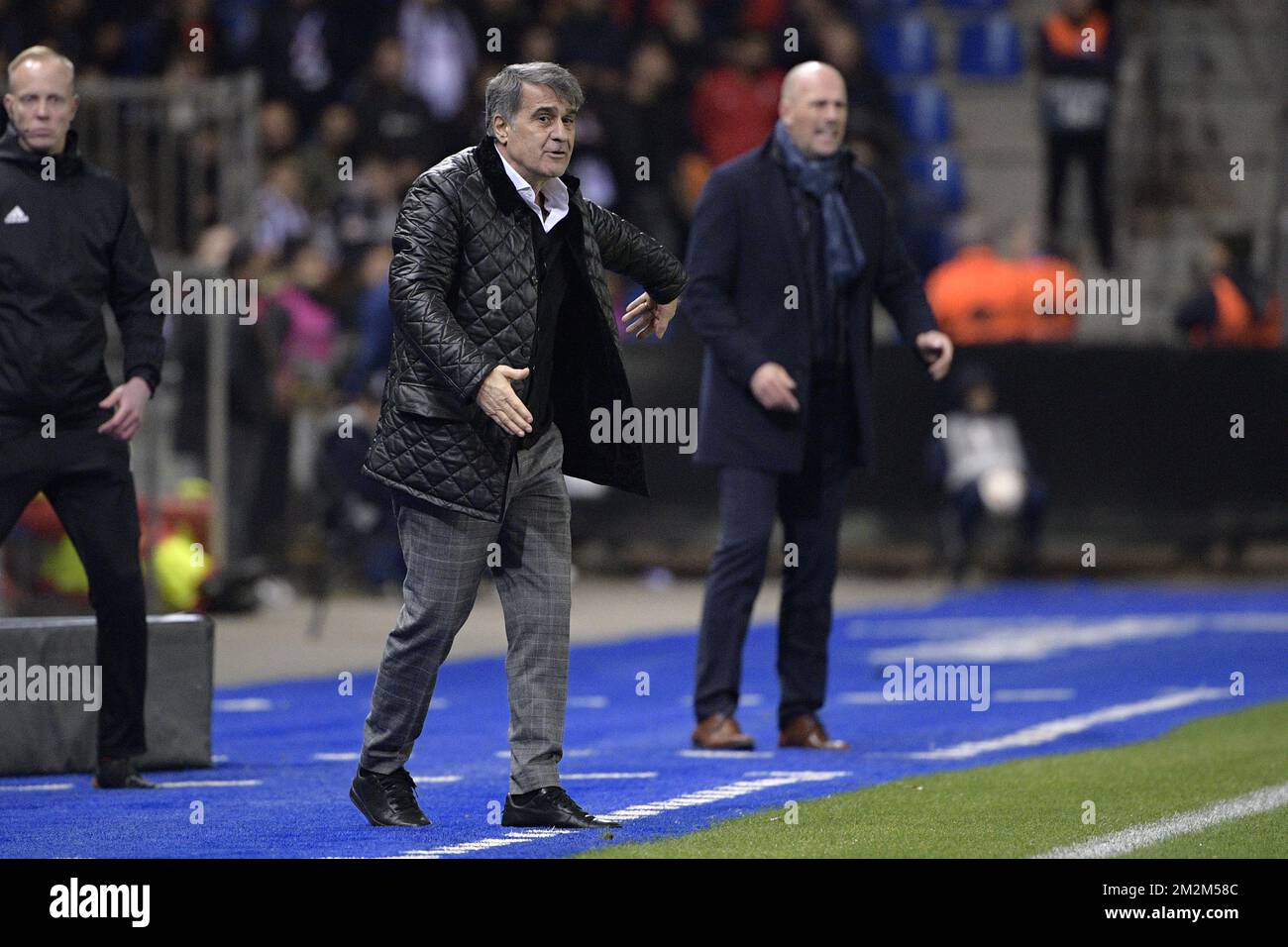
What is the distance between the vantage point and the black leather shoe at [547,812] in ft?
23.8

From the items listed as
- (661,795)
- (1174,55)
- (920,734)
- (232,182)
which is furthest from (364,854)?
(1174,55)

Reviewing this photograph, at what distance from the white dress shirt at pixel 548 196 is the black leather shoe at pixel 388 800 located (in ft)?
5.53

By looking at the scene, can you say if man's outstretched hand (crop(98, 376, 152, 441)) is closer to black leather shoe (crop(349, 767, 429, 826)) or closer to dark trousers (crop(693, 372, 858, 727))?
black leather shoe (crop(349, 767, 429, 826))

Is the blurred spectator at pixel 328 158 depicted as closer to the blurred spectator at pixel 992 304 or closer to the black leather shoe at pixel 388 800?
the blurred spectator at pixel 992 304

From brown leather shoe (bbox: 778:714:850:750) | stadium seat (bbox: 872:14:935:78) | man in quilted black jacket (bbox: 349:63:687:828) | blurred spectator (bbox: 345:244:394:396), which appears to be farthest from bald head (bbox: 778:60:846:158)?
stadium seat (bbox: 872:14:935:78)

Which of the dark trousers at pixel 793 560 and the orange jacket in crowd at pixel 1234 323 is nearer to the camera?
the dark trousers at pixel 793 560

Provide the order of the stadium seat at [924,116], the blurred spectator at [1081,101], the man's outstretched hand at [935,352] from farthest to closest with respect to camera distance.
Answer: the stadium seat at [924,116] < the blurred spectator at [1081,101] < the man's outstretched hand at [935,352]

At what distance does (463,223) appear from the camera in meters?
7.19

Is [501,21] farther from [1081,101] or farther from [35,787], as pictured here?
[35,787]

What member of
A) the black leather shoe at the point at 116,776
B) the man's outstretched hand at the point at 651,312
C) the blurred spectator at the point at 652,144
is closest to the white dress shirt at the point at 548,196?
the man's outstretched hand at the point at 651,312

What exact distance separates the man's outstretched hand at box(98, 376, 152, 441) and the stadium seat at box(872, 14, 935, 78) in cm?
1628

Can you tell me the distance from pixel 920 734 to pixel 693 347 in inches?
380

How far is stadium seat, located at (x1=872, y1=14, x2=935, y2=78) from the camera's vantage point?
78.1 ft

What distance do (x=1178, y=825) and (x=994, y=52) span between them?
17.2m
